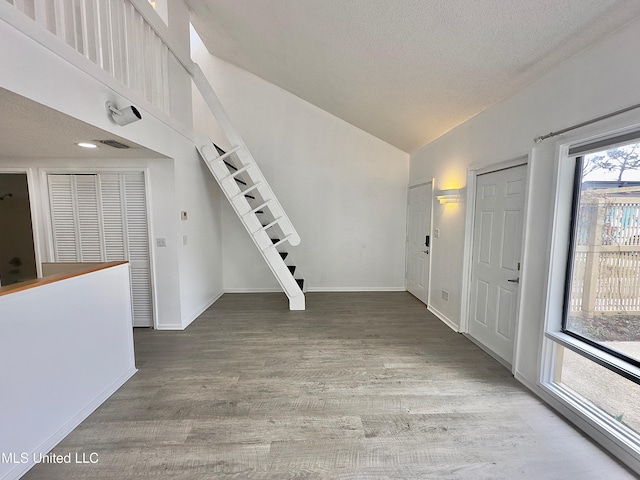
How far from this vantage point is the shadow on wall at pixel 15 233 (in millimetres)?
3504

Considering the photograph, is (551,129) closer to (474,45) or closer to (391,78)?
(474,45)

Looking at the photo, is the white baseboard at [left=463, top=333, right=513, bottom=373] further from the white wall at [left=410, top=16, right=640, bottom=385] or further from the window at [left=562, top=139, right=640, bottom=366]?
the window at [left=562, top=139, right=640, bottom=366]

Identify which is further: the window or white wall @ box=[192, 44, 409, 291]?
white wall @ box=[192, 44, 409, 291]

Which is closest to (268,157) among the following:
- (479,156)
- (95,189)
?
(95,189)

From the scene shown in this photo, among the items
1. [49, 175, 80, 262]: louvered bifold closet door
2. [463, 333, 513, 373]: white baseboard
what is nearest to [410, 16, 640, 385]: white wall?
[463, 333, 513, 373]: white baseboard

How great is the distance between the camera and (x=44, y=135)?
222 cm

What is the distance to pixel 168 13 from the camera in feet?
10.3

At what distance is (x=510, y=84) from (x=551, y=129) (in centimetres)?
61

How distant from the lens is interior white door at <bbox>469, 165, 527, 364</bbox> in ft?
8.48

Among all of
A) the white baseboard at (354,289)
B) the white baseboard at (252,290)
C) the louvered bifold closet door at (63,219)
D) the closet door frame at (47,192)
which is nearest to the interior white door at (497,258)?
the white baseboard at (354,289)

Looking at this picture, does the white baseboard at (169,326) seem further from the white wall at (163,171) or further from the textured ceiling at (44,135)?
the textured ceiling at (44,135)

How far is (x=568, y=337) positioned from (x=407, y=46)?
2.78 metres

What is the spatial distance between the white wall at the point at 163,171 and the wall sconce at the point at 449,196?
342cm

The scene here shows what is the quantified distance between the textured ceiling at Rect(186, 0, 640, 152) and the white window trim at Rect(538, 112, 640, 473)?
61 cm
